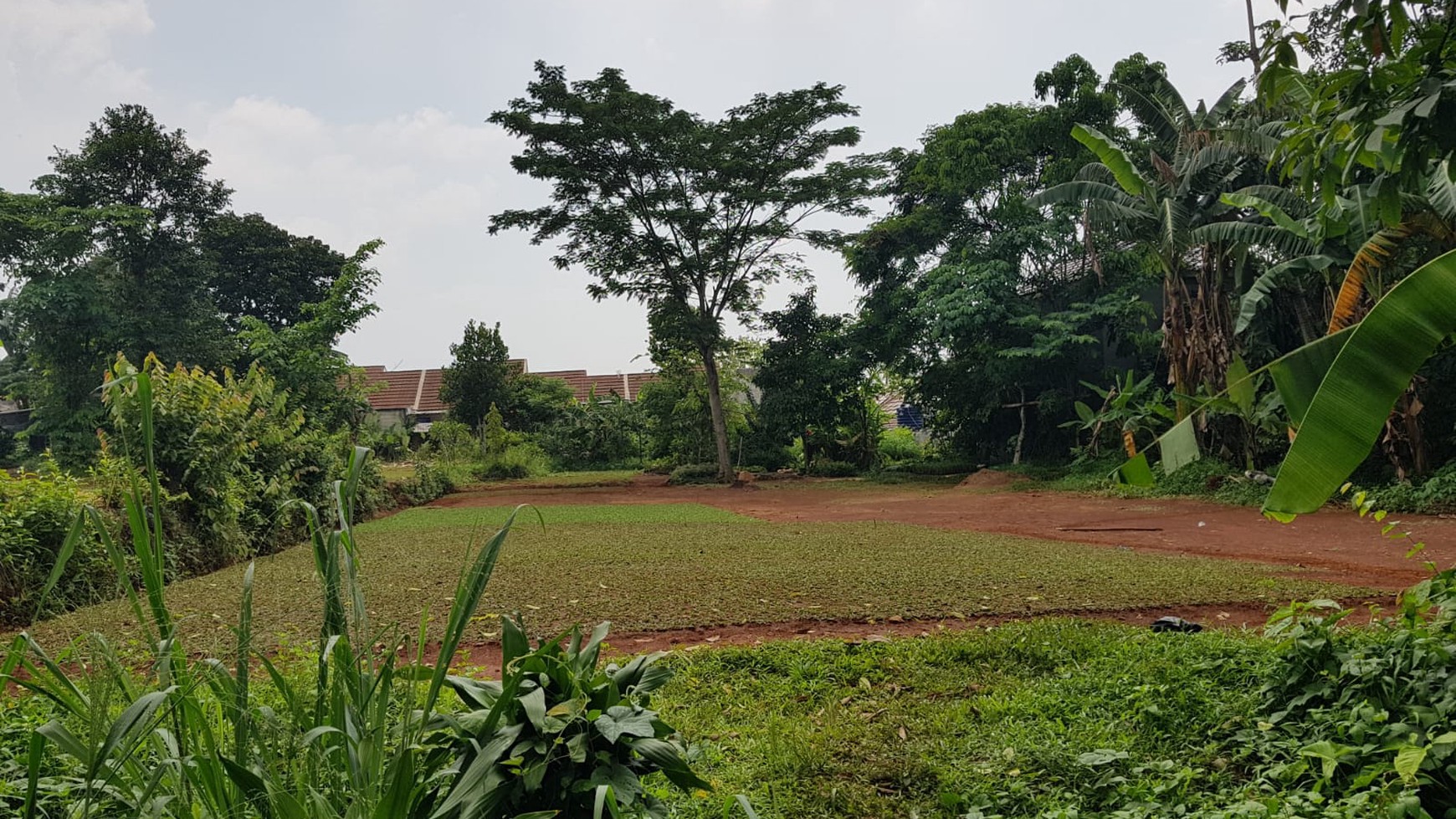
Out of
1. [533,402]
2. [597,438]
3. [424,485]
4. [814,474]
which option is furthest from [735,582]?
[533,402]

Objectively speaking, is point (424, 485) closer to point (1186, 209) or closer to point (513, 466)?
point (513, 466)

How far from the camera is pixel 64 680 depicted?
152cm

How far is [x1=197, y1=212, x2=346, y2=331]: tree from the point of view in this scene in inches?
1387

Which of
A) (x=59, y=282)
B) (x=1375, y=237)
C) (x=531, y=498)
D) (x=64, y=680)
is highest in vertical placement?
(x=59, y=282)

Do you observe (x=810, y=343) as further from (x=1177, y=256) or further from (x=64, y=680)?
(x=64, y=680)

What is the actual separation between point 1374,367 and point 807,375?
21269mm

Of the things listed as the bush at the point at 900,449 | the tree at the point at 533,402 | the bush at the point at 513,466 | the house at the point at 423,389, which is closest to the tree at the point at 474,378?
the tree at the point at 533,402

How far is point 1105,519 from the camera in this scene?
36.6 ft

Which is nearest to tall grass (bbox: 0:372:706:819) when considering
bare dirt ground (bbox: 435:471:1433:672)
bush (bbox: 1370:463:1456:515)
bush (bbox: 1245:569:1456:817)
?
bush (bbox: 1245:569:1456:817)

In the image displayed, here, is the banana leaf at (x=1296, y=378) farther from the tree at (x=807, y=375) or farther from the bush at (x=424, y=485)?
the tree at (x=807, y=375)

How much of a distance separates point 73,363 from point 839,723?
2936 cm

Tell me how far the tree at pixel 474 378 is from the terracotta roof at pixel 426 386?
398 inches

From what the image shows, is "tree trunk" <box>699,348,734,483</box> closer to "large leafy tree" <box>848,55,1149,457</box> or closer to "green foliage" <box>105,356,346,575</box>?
"large leafy tree" <box>848,55,1149,457</box>

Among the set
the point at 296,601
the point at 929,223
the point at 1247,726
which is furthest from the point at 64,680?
the point at 929,223
